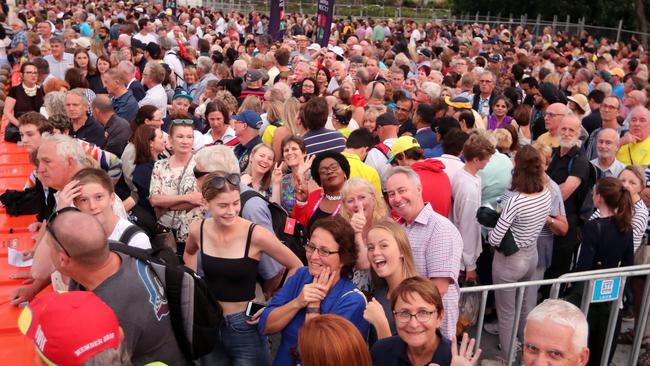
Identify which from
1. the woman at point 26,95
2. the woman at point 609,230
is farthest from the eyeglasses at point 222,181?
the woman at point 26,95

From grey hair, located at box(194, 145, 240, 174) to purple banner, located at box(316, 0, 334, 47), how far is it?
9.08 metres

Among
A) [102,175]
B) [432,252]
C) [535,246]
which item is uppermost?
[102,175]

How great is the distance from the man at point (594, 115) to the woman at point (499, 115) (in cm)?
122

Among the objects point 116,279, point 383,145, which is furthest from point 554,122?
point 116,279

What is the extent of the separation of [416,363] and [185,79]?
8020 mm

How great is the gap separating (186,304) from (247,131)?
3.02m

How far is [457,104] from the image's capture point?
7.26 meters

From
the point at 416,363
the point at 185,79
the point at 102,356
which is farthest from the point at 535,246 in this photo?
the point at 185,79

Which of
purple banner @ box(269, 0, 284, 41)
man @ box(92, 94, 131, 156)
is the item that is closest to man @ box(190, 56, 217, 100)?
man @ box(92, 94, 131, 156)

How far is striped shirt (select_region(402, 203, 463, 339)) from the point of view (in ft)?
12.1

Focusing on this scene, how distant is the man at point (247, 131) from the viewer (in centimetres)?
564

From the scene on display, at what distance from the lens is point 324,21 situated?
42.4 ft

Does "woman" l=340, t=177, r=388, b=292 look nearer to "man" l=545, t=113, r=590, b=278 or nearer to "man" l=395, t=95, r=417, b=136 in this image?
"man" l=545, t=113, r=590, b=278

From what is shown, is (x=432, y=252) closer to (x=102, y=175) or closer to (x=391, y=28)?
(x=102, y=175)
